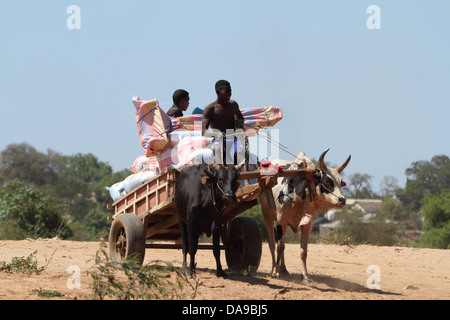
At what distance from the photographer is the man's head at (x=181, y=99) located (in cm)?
1144

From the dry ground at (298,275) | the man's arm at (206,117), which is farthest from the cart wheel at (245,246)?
the man's arm at (206,117)

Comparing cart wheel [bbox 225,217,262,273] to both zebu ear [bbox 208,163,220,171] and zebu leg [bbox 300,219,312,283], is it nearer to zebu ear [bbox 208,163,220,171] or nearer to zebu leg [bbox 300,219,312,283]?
zebu leg [bbox 300,219,312,283]

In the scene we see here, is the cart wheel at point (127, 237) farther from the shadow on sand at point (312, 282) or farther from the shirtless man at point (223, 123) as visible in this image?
the shirtless man at point (223, 123)

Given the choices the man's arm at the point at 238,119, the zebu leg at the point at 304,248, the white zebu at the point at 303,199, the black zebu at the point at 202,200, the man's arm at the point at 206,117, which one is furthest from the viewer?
the man's arm at the point at 238,119

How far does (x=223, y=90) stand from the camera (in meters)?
10.3

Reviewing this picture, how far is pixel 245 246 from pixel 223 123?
2.06 m

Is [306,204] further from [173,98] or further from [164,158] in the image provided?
[173,98]

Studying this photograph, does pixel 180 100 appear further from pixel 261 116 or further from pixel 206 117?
pixel 261 116

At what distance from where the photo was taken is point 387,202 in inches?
2411

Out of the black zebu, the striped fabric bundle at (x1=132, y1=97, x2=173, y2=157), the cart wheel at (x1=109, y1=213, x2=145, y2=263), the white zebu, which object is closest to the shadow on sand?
the white zebu

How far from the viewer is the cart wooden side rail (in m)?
10.2

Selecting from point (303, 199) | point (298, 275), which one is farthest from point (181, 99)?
point (298, 275)

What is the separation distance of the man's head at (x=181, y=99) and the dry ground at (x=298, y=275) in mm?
2747
